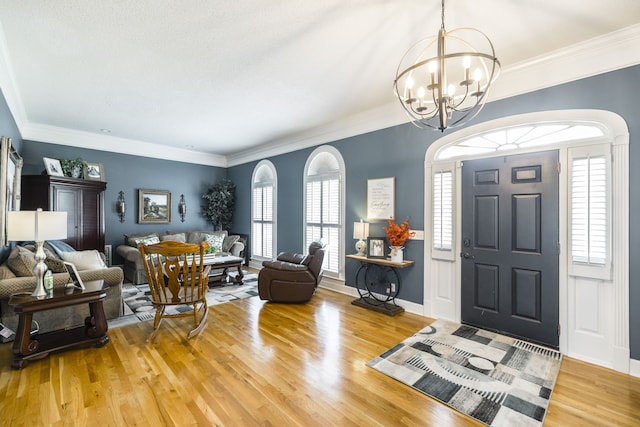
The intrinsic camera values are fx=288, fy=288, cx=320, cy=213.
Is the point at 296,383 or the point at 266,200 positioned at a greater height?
the point at 266,200

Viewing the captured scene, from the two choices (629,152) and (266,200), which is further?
(266,200)

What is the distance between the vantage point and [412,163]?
163 inches

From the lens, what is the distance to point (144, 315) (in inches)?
151

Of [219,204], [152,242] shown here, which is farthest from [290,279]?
[219,204]

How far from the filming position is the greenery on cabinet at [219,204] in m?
7.57

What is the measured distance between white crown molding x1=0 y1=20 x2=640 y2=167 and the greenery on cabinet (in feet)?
2.34

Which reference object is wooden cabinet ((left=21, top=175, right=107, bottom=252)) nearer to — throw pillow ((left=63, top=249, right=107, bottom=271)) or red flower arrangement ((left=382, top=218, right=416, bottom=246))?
throw pillow ((left=63, top=249, right=107, bottom=271))

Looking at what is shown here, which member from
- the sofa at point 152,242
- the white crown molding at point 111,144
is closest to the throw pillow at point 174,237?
the sofa at point 152,242

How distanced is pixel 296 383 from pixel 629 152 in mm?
3575

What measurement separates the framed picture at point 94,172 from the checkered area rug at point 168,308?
7.48 ft

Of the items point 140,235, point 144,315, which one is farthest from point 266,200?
point 144,315

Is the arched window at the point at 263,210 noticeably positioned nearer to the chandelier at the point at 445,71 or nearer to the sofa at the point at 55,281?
the sofa at the point at 55,281

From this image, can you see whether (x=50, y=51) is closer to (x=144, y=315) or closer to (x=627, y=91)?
(x=144, y=315)

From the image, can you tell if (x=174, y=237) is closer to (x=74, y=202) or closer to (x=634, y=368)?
(x=74, y=202)
